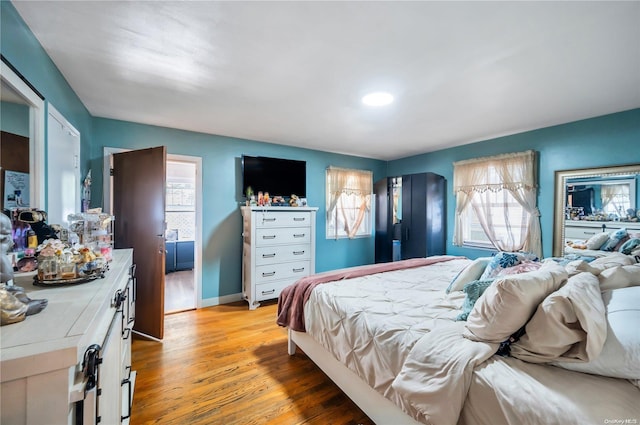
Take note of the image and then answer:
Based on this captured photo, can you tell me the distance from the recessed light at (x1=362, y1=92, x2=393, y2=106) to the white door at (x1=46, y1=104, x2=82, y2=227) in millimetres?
2404

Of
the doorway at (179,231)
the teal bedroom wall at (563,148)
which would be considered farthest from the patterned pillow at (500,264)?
the doorway at (179,231)

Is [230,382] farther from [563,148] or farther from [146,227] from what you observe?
[563,148]

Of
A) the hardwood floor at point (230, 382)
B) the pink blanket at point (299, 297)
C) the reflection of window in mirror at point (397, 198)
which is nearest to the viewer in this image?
the hardwood floor at point (230, 382)

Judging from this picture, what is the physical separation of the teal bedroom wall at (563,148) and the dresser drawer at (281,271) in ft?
8.06

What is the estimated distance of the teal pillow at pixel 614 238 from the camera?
2.60 m

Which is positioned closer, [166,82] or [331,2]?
[331,2]

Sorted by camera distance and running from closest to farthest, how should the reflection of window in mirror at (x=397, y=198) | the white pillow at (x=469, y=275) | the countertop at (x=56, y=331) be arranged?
the countertop at (x=56, y=331), the white pillow at (x=469, y=275), the reflection of window in mirror at (x=397, y=198)

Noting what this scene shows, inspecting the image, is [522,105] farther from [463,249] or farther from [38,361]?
[38,361]

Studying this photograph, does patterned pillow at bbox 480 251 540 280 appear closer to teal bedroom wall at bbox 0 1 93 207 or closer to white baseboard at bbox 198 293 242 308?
teal bedroom wall at bbox 0 1 93 207

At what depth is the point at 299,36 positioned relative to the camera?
62.0 inches

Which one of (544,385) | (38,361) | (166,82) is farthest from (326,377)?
(166,82)

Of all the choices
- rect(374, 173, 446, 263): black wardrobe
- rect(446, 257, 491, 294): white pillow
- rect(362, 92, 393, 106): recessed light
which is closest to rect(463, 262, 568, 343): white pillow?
rect(446, 257, 491, 294): white pillow

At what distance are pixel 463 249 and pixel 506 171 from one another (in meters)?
1.31

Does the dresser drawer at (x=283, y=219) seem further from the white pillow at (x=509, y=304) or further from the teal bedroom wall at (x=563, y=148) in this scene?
the white pillow at (x=509, y=304)
